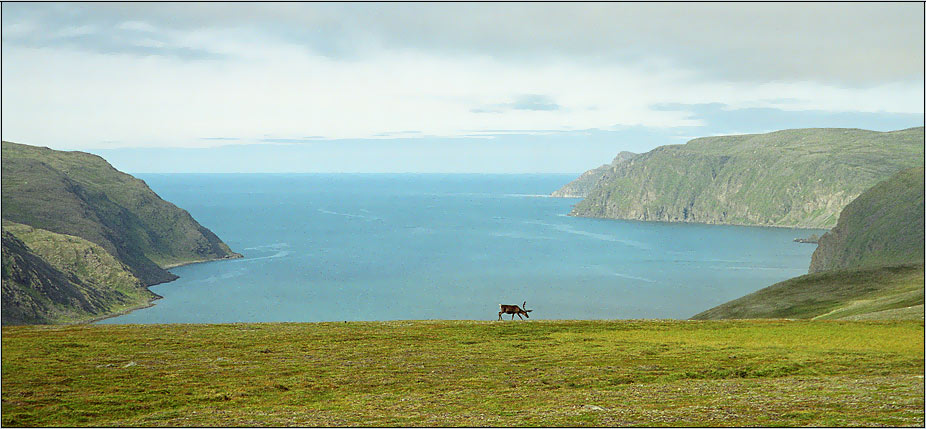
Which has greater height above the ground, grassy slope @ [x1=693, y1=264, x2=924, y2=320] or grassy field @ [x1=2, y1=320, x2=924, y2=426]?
grassy field @ [x1=2, y1=320, x2=924, y2=426]

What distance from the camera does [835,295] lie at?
388 feet

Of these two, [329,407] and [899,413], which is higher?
[899,413]

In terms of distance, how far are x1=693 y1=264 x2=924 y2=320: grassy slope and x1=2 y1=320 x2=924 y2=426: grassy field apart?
39.2 m

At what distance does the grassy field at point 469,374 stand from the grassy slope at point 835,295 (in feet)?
129

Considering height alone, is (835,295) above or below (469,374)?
below

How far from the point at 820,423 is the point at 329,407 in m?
20.1

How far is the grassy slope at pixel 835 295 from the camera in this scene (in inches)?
3637

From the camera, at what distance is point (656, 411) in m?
28.3

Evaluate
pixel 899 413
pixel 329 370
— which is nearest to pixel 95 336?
pixel 329 370

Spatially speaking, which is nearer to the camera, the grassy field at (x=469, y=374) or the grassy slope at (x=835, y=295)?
the grassy field at (x=469, y=374)

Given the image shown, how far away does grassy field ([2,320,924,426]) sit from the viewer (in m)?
28.7

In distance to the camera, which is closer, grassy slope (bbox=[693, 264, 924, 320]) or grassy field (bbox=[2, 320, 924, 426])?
grassy field (bbox=[2, 320, 924, 426])

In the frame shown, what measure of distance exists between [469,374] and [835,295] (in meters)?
101

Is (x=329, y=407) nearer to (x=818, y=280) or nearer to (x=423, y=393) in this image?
(x=423, y=393)
